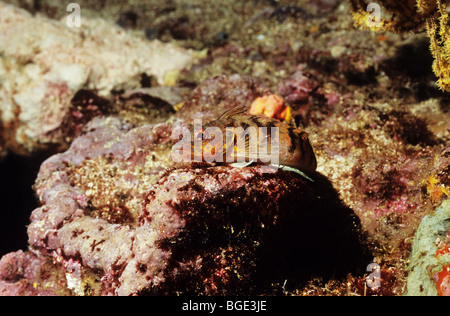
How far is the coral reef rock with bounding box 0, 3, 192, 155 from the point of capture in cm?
622

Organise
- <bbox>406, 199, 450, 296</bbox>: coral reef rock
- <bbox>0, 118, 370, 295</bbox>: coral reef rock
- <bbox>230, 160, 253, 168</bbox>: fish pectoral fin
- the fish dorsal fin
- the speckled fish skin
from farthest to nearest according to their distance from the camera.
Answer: the fish dorsal fin
the speckled fish skin
<bbox>230, 160, 253, 168</bbox>: fish pectoral fin
<bbox>0, 118, 370, 295</bbox>: coral reef rock
<bbox>406, 199, 450, 296</bbox>: coral reef rock

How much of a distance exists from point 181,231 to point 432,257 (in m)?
2.36

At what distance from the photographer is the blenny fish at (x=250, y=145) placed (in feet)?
10.2

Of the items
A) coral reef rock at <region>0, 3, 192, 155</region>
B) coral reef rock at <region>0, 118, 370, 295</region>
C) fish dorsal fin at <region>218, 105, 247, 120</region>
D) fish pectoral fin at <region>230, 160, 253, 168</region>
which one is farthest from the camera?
coral reef rock at <region>0, 3, 192, 155</region>

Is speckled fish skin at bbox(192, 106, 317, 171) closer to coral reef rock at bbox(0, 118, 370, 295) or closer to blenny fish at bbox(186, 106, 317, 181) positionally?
blenny fish at bbox(186, 106, 317, 181)

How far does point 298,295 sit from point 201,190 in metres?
1.65

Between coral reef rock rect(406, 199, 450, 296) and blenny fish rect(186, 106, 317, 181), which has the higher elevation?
blenny fish rect(186, 106, 317, 181)

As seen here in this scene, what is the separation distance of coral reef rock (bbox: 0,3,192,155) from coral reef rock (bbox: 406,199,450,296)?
6421 mm

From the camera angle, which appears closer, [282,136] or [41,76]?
[282,136]

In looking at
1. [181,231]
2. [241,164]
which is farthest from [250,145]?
[181,231]

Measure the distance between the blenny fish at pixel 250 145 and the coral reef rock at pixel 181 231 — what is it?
0.56 ft

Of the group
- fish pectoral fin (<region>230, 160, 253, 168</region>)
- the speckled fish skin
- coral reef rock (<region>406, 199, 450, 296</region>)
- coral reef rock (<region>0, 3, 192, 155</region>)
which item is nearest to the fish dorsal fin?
the speckled fish skin

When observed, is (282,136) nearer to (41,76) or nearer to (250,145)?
(250,145)

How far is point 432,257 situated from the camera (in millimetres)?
2674
